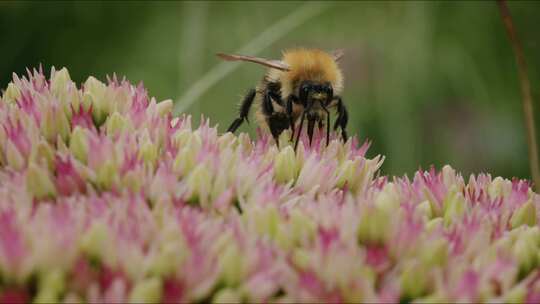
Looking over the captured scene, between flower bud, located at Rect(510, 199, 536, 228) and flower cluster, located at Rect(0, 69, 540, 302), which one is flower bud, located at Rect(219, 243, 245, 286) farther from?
flower bud, located at Rect(510, 199, 536, 228)

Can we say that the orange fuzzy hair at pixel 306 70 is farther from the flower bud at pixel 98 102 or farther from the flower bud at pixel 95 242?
the flower bud at pixel 95 242

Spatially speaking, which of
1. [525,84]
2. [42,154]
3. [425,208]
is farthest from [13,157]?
[525,84]

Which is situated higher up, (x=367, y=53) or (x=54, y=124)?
(x=367, y=53)

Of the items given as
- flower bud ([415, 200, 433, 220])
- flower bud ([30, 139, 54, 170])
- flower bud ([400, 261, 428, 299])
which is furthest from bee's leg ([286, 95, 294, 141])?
flower bud ([400, 261, 428, 299])

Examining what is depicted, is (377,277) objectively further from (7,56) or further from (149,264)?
(7,56)

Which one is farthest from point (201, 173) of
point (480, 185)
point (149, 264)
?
point (480, 185)

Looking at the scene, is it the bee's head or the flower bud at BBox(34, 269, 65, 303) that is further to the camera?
the bee's head

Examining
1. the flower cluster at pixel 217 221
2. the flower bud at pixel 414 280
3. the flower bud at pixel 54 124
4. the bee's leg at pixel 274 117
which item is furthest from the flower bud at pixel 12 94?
the flower bud at pixel 414 280

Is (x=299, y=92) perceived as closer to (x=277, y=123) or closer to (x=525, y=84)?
(x=277, y=123)
